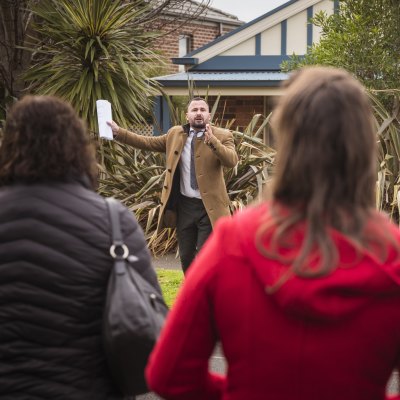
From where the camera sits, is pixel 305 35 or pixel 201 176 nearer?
pixel 201 176

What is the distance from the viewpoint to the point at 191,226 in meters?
8.54

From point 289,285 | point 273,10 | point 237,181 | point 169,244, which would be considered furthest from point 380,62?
point 289,285

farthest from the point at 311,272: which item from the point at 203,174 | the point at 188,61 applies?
the point at 188,61

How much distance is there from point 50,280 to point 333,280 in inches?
46.7

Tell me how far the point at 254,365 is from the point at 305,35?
1826cm

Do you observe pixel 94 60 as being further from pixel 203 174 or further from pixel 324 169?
pixel 324 169

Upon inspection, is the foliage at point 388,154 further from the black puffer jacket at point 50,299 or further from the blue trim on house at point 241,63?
the black puffer jacket at point 50,299

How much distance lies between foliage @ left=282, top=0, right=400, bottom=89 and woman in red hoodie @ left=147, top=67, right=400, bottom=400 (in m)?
9.23

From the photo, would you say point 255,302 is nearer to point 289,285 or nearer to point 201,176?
point 289,285

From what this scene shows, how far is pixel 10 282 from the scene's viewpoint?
293cm

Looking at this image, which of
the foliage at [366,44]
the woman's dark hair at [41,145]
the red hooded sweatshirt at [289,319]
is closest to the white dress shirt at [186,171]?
the foliage at [366,44]

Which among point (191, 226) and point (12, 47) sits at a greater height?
point (12, 47)

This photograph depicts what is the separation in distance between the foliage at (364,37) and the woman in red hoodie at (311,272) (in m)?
9.23

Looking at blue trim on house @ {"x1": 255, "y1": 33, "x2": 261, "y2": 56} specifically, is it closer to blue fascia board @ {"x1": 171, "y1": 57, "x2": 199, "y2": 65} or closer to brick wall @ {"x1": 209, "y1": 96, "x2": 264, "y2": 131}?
brick wall @ {"x1": 209, "y1": 96, "x2": 264, "y2": 131}
